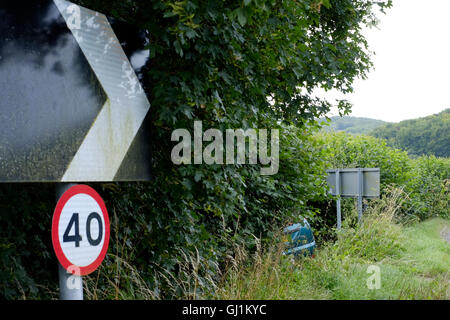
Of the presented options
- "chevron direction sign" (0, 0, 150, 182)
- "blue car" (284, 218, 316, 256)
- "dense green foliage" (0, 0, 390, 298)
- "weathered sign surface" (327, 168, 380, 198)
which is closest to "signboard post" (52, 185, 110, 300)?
"chevron direction sign" (0, 0, 150, 182)

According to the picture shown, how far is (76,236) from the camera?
98.4 inches

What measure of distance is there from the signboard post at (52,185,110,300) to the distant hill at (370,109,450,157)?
127ft

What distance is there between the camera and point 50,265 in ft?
12.4

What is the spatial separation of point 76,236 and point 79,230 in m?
0.04

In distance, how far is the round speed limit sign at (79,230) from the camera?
2.42 m

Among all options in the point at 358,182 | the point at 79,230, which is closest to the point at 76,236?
the point at 79,230

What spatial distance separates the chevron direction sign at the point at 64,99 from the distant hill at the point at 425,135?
125 feet

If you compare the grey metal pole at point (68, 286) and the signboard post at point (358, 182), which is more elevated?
the signboard post at point (358, 182)

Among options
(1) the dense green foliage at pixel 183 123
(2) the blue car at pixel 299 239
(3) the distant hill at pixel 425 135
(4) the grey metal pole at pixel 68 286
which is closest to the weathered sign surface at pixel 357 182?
(2) the blue car at pixel 299 239

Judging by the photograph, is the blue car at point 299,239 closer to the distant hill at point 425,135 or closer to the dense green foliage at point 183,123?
the dense green foliage at point 183,123

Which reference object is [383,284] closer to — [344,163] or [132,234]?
[132,234]

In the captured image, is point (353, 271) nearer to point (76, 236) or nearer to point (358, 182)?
point (76, 236)
